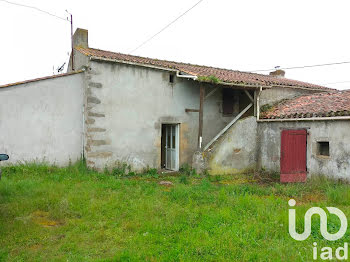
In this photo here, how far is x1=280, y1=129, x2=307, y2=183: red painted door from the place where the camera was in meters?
8.91

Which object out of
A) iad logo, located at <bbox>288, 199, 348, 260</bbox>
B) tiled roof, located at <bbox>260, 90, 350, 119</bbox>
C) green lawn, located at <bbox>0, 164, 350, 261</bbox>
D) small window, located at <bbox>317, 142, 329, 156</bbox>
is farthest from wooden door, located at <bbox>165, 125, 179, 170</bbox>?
iad logo, located at <bbox>288, 199, 348, 260</bbox>

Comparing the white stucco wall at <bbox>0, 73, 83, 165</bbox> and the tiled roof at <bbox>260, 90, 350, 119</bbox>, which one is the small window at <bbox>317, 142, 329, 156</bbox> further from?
the white stucco wall at <bbox>0, 73, 83, 165</bbox>

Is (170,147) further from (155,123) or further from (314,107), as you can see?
(314,107)

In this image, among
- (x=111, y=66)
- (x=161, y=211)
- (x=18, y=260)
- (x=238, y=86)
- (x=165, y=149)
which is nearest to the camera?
(x=18, y=260)

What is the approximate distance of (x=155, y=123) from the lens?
9852 mm

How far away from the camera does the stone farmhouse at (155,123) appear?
8.05 m

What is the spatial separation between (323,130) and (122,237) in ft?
24.7

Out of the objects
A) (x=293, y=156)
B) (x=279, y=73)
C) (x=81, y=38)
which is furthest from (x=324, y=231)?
(x=279, y=73)

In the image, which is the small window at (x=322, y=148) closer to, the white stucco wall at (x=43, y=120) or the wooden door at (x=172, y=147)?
the wooden door at (x=172, y=147)

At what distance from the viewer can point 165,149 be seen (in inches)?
442

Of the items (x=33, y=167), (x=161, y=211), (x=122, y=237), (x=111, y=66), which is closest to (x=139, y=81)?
(x=111, y=66)

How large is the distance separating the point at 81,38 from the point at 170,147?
19.9ft

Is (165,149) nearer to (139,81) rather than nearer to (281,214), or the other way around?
(139,81)

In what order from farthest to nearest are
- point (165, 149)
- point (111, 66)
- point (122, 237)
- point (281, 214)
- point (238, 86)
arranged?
point (165, 149) < point (238, 86) < point (111, 66) < point (281, 214) < point (122, 237)
